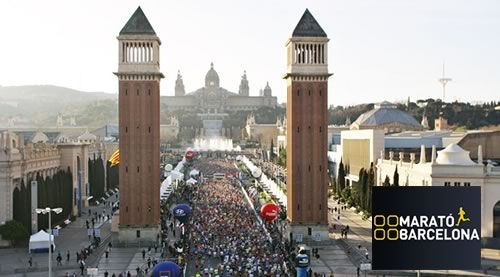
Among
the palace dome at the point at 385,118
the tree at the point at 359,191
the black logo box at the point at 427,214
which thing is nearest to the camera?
the black logo box at the point at 427,214

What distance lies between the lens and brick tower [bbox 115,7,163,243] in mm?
56312

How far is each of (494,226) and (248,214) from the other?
23346mm

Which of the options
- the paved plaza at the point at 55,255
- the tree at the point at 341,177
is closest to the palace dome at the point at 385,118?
the tree at the point at 341,177

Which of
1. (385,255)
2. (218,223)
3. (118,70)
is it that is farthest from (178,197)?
(385,255)

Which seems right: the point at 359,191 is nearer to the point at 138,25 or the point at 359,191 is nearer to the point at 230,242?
the point at 230,242

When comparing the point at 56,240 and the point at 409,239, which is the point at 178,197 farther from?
the point at 409,239

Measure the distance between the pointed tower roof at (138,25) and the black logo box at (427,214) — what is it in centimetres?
3191

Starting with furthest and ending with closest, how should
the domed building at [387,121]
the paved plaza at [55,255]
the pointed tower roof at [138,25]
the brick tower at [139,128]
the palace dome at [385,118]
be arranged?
the palace dome at [385,118], the domed building at [387,121], the brick tower at [139,128], the pointed tower roof at [138,25], the paved plaza at [55,255]

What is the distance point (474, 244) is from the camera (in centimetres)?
2906

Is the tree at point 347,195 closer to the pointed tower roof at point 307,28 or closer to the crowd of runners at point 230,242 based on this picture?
the crowd of runners at point 230,242

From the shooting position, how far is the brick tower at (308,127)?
189 ft

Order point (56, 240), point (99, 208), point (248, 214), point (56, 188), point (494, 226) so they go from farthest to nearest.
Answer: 1. point (99, 208)
2. point (248, 214)
3. point (56, 188)
4. point (56, 240)
5. point (494, 226)

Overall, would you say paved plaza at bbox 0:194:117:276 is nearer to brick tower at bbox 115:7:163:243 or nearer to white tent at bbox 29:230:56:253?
white tent at bbox 29:230:56:253

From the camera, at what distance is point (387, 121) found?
420ft
